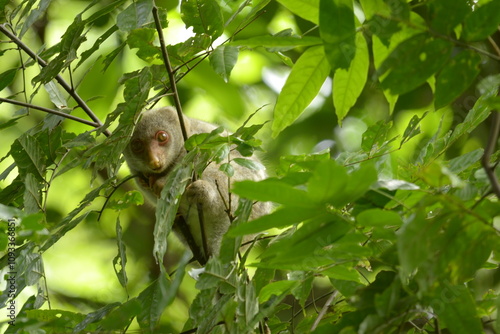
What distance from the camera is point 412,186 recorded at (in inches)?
66.3

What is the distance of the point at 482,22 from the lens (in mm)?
1561

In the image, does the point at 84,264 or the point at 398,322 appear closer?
the point at 398,322

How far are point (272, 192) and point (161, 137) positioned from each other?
359cm

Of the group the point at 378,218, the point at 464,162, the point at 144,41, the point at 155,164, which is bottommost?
the point at 155,164

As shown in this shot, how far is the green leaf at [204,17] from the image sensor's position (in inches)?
99.0

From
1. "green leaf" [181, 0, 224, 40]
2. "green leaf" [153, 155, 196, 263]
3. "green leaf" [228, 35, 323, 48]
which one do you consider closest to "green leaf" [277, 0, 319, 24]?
"green leaf" [228, 35, 323, 48]

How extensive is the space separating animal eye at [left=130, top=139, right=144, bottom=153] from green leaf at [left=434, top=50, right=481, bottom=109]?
3524mm

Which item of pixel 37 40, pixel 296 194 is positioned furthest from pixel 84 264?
pixel 296 194

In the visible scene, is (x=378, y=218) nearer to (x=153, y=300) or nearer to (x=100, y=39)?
(x=153, y=300)

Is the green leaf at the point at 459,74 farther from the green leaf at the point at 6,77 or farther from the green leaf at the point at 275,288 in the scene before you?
the green leaf at the point at 6,77

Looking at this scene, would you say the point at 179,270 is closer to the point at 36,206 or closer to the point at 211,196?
the point at 36,206

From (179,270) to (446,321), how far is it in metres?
0.70

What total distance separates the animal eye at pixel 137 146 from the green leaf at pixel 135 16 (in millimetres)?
2654

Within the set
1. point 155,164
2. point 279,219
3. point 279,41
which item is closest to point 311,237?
point 279,219
